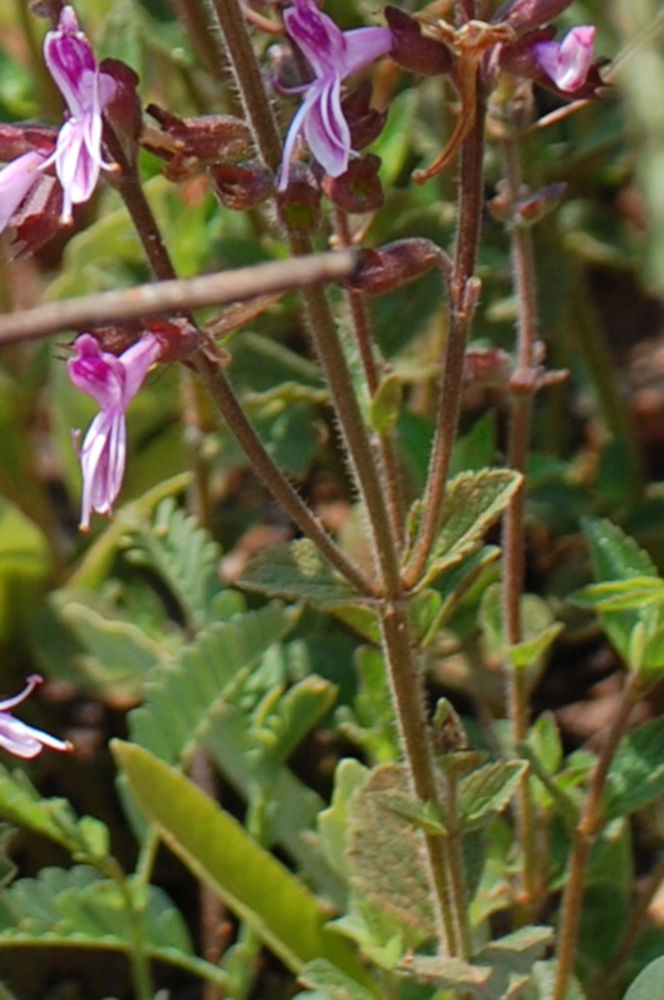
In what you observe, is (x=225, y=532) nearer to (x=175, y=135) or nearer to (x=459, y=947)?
(x=459, y=947)

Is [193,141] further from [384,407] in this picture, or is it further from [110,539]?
[110,539]

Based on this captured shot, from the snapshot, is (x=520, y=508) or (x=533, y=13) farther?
(x=520, y=508)

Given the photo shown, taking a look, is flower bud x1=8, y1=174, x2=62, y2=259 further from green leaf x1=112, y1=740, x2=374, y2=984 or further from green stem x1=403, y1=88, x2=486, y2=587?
green leaf x1=112, y1=740, x2=374, y2=984

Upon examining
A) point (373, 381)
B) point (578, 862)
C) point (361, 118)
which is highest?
point (361, 118)

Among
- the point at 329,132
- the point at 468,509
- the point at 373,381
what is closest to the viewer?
the point at 329,132

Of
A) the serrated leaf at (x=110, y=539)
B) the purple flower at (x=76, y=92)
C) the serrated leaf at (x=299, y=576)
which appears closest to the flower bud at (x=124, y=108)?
the purple flower at (x=76, y=92)

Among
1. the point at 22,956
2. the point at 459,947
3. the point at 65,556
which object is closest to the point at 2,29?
the point at 65,556

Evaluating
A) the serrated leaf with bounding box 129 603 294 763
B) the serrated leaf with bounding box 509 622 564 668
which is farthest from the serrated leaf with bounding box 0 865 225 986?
the serrated leaf with bounding box 509 622 564 668

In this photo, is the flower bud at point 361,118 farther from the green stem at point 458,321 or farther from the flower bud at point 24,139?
the flower bud at point 24,139

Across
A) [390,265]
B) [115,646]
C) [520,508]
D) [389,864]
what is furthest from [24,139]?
[115,646]
